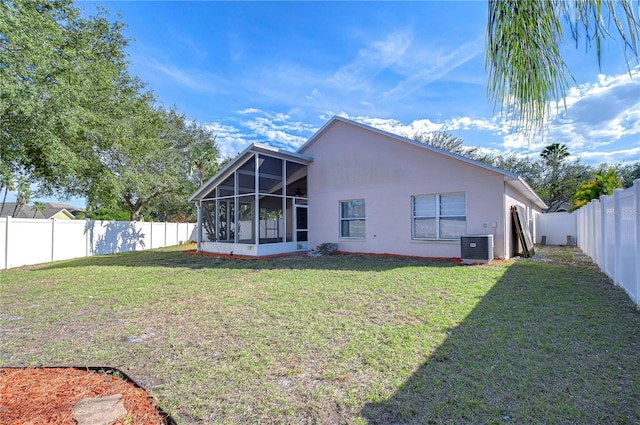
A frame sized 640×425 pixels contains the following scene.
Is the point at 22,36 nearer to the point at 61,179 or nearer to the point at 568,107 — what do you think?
the point at 61,179

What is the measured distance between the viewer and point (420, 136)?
27.3m

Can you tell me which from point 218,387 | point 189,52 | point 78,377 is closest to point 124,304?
point 78,377

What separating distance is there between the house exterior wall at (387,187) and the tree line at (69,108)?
9185 millimetres

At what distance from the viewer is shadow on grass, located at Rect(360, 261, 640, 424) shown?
2260 millimetres

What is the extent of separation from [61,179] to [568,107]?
16.2 meters

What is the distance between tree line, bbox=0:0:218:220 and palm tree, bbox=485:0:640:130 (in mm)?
11602

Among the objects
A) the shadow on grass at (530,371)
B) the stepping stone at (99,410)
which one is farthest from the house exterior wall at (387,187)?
the stepping stone at (99,410)

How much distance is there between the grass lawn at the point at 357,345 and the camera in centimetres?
239

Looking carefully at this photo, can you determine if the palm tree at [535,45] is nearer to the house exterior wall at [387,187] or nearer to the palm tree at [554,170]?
the house exterior wall at [387,187]

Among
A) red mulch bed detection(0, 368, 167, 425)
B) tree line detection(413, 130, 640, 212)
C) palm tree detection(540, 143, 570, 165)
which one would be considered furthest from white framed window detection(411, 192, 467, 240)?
palm tree detection(540, 143, 570, 165)

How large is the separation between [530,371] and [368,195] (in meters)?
9.84

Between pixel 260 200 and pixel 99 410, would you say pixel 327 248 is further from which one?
pixel 99 410

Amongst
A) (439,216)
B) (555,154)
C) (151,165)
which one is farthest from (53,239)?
(555,154)

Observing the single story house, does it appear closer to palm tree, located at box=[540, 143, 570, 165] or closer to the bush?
the bush
